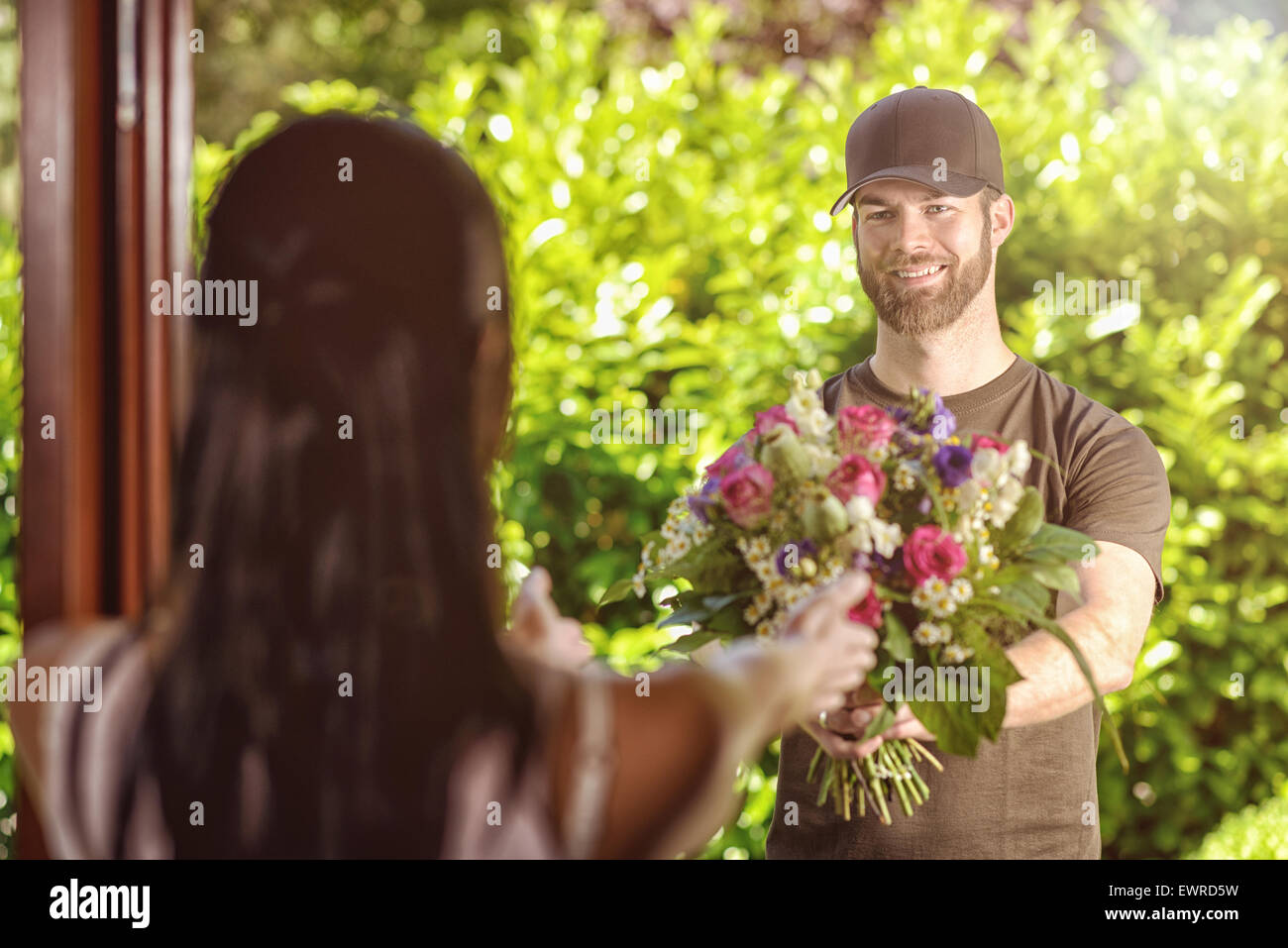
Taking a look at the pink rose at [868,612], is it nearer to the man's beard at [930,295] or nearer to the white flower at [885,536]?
the white flower at [885,536]

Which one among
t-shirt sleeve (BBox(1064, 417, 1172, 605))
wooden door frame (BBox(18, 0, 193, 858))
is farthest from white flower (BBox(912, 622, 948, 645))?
wooden door frame (BBox(18, 0, 193, 858))

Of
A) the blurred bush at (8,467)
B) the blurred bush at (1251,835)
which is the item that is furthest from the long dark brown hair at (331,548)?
the blurred bush at (1251,835)

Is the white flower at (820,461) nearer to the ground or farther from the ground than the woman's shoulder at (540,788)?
farther from the ground

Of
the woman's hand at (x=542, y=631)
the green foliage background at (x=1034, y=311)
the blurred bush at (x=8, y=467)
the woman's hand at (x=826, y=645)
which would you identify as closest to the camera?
the woman's hand at (x=826, y=645)

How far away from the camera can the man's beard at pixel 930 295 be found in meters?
2.31

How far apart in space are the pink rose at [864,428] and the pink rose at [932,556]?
0.58ft

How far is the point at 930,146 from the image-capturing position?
2318 millimetres

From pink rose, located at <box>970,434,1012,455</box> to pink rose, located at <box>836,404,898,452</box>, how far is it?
141 millimetres

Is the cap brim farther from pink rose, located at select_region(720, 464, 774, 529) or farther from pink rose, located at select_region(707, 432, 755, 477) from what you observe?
pink rose, located at select_region(720, 464, 774, 529)

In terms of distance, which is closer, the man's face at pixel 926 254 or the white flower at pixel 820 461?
the white flower at pixel 820 461

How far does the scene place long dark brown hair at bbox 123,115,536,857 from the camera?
1201 mm
